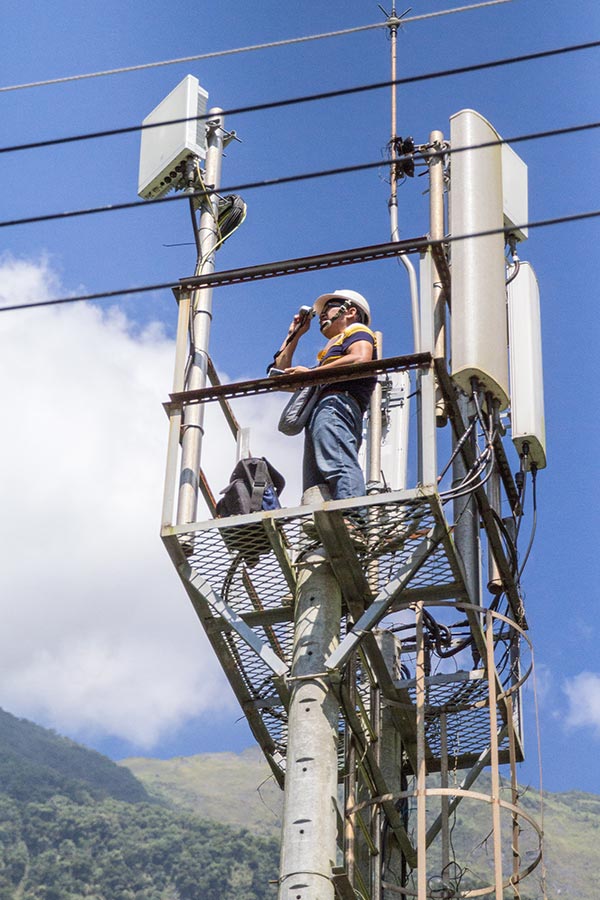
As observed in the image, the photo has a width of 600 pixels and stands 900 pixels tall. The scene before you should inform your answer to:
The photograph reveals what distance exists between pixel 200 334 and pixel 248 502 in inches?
88.3

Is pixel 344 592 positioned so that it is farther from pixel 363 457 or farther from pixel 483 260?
pixel 363 457

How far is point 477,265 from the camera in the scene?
13.9 meters

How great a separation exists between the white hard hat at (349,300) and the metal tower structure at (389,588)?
2.22 ft

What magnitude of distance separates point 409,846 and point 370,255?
6008mm

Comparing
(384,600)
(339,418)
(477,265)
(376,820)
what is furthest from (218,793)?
(384,600)

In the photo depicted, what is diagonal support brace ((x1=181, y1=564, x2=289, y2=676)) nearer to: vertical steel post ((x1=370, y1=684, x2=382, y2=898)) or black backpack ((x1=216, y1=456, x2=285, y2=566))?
black backpack ((x1=216, y1=456, x2=285, y2=566))

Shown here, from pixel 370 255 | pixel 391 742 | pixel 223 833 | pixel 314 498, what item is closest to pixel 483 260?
pixel 370 255

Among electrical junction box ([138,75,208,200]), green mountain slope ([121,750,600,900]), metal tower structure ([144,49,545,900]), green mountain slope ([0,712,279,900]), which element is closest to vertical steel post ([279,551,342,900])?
metal tower structure ([144,49,545,900])

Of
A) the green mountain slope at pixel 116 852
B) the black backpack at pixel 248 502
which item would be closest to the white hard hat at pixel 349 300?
the black backpack at pixel 248 502

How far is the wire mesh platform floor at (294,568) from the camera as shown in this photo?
12141mm

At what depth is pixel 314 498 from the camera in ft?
41.5

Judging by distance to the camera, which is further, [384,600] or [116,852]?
[116,852]

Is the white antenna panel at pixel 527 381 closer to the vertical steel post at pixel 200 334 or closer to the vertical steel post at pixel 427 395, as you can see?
the vertical steel post at pixel 427 395

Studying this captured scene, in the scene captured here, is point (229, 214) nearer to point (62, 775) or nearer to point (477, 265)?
point (477, 265)
